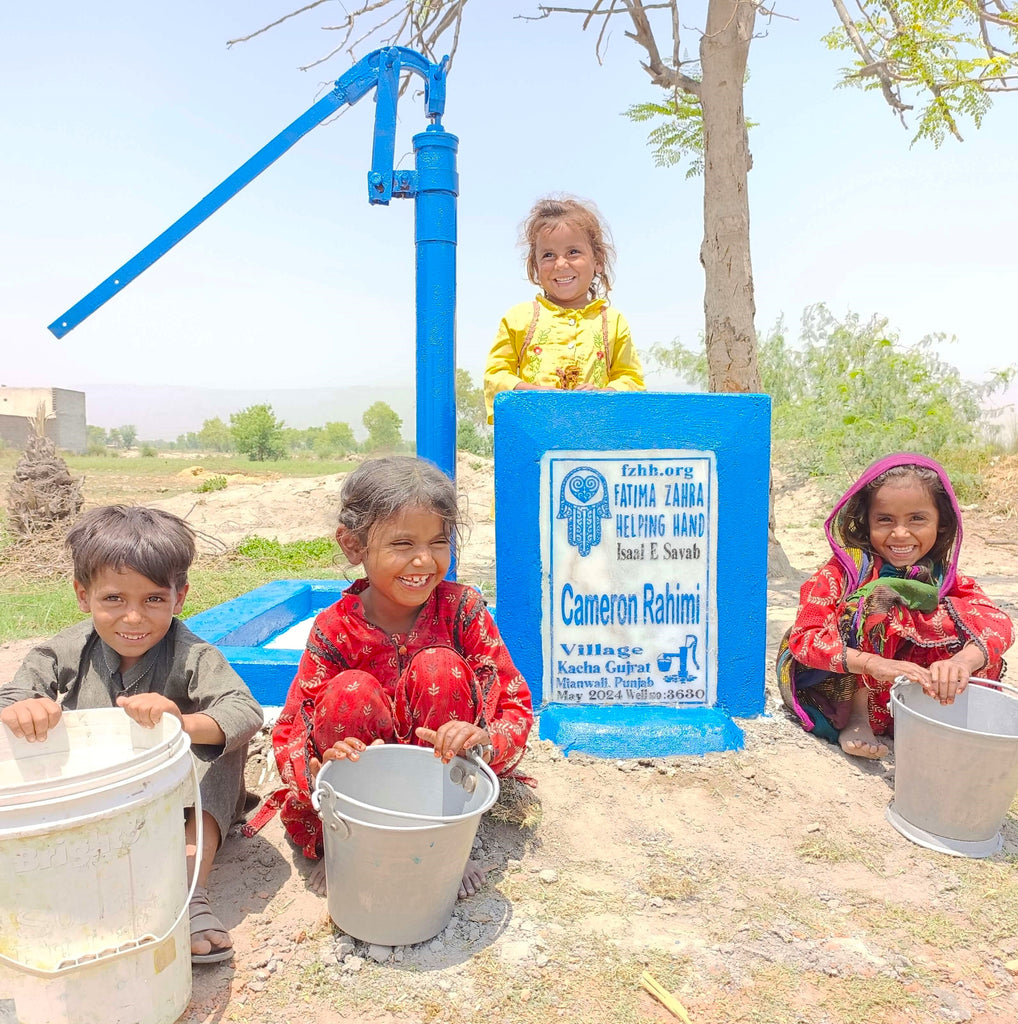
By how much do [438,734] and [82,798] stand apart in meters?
0.72

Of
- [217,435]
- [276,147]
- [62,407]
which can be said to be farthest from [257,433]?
[276,147]

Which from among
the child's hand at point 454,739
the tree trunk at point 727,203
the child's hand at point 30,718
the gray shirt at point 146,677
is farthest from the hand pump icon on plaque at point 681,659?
the tree trunk at point 727,203

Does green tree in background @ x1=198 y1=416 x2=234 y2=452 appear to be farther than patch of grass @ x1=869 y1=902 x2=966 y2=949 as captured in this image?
Yes

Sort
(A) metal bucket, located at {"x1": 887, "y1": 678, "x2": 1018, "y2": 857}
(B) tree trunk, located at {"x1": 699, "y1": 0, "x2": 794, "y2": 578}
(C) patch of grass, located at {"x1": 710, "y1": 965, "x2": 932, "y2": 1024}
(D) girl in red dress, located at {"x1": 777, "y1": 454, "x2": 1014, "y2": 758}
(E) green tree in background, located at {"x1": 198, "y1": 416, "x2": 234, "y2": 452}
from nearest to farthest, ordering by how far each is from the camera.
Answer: (C) patch of grass, located at {"x1": 710, "y1": 965, "x2": 932, "y2": 1024} → (A) metal bucket, located at {"x1": 887, "y1": 678, "x2": 1018, "y2": 857} → (D) girl in red dress, located at {"x1": 777, "y1": 454, "x2": 1014, "y2": 758} → (B) tree trunk, located at {"x1": 699, "y1": 0, "x2": 794, "y2": 578} → (E) green tree in background, located at {"x1": 198, "y1": 416, "x2": 234, "y2": 452}

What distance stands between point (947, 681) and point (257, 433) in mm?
43711

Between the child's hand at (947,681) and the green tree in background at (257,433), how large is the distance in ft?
139

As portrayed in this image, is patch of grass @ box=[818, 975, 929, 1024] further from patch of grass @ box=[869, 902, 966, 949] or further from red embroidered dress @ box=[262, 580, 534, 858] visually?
red embroidered dress @ box=[262, 580, 534, 858]

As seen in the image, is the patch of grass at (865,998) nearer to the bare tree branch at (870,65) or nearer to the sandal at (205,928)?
the sandal at (205,928)

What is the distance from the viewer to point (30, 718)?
5.43ft

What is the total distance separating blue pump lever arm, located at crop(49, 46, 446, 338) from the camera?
2982mm

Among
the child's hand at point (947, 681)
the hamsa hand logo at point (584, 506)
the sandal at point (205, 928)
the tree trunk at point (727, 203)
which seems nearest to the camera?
the sandal at point (205, 928)

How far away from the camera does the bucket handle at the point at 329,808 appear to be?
5.36 ft

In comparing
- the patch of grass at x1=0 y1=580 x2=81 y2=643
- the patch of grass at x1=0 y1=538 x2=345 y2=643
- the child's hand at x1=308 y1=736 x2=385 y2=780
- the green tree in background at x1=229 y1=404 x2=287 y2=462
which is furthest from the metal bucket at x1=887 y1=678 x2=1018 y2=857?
the green tree in background at x1=229 y1=404 x2=287 y2=462

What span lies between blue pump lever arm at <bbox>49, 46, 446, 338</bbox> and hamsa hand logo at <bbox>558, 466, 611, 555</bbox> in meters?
1.49
